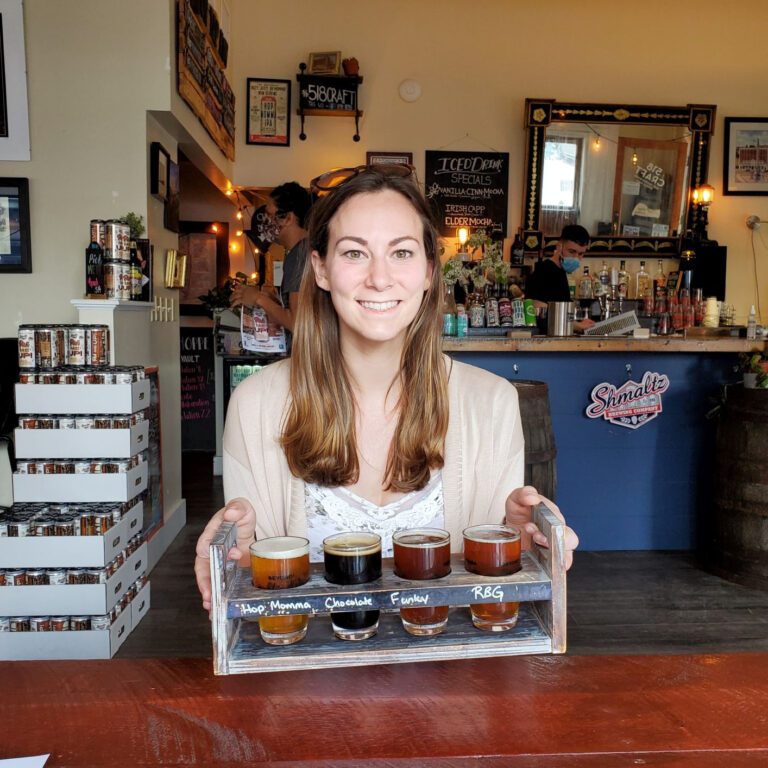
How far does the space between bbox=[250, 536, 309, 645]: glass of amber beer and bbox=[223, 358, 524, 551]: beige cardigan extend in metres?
0.50

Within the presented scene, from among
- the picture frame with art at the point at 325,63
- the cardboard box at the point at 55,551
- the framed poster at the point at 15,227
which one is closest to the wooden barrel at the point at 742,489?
the cardboard box at the point at 55,551

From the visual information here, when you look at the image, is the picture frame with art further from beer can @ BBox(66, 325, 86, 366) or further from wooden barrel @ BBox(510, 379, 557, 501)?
wooden barrel @ BBox(510, 379, 557, 501)

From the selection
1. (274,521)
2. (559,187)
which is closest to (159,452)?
(274,521)

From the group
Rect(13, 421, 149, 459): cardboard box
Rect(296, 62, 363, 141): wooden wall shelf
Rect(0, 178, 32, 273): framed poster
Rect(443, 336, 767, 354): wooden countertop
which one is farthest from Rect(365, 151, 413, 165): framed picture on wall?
Rect(13, 421, 149, 459): cardboard box

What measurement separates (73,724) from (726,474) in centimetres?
346

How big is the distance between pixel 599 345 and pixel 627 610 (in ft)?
4.52

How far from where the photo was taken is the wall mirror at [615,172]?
659 centimetres

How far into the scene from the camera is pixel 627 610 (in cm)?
321

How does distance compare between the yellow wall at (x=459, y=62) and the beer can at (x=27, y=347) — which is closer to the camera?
the beer can at (x=27, y=347)

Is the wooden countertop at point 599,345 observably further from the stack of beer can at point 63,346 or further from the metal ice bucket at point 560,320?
the stack of beer can at point 63,346

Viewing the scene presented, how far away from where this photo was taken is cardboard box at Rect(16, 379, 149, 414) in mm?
2725

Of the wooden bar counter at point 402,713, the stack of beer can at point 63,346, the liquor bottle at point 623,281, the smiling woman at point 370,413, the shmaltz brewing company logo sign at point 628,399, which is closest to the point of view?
the wooden bar counter at point 402,713

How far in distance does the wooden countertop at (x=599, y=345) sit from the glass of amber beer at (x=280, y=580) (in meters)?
2.78

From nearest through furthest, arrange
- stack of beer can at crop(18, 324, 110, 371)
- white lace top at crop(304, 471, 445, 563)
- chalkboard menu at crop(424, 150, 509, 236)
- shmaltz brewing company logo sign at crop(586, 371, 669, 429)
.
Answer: white lace top at crop(304, 471, 445, 563), stack of beer can at crop(18, 324, 110, 371), shmaltz brewing company logo sign at crop(586, 371, 669, 429), chalkboard menu at crop(424, 150, 509, 236)
